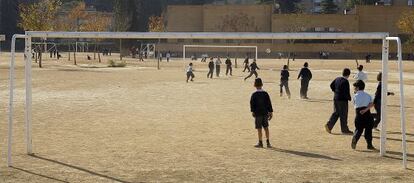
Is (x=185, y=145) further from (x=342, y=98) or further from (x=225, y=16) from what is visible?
(x=225, y=16)

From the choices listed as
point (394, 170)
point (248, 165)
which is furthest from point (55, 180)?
point (394, 170)

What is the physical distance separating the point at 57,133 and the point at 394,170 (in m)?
8.52

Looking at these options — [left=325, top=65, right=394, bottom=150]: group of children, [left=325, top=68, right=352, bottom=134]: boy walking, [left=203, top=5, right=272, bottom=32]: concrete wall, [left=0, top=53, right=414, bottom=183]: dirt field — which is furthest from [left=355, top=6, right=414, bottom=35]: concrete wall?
[left=325, top=68, right=352, bottom=134]: boy walking

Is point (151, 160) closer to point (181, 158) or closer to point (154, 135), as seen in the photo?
point (181, 158)

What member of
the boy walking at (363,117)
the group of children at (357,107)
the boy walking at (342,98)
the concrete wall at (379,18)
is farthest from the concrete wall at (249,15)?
the boy walking at (363,117)

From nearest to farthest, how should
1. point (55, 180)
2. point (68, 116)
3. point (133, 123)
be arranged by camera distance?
point (55, 180) → point (133, 123) → point (68, 116)

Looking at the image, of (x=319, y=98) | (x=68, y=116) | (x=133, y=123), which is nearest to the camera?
(x=133, y=123)

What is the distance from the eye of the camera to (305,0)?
470ft

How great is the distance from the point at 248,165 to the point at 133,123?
662cm

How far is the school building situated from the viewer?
8894 centimetres

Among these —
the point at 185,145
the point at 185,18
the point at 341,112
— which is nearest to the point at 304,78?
the point at 341,112

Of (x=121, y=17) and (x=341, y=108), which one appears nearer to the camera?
(x=341, y=108)

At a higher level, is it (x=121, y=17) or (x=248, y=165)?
(x=121, y=17)

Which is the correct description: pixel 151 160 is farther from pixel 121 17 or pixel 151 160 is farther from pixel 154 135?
pixel 121 17
